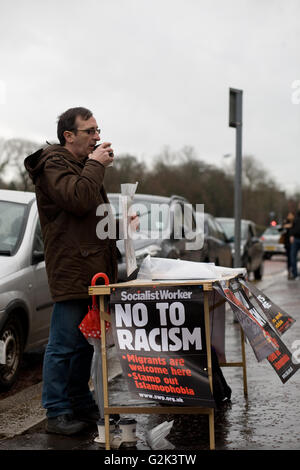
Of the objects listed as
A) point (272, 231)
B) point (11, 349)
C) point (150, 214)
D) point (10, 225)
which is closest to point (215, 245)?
point (150, 214)

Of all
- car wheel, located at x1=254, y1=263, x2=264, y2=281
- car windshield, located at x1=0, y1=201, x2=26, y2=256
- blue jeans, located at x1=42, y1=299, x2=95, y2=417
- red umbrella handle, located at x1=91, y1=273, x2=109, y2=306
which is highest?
car windshield, located at x1=0, y1=201, x2=26, y2=256

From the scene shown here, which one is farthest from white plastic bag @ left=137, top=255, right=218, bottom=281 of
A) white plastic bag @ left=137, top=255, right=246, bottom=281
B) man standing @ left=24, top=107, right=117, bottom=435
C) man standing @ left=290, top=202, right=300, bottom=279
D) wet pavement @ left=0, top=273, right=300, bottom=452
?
man standing @ left=290, top=202, right=300, bottom=279

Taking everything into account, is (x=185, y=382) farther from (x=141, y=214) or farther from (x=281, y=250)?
(x=281, y=250)

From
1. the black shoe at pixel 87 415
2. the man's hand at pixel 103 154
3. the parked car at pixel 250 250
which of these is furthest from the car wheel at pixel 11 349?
the parked car at pixel 250 250

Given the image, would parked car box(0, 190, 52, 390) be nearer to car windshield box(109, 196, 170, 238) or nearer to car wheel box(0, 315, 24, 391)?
car wheel box(0, 315, 24, 391)

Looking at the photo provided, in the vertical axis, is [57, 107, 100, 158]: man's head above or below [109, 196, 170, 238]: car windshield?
above

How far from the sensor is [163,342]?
4.09 meters

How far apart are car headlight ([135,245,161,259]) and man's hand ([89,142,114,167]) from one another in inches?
192

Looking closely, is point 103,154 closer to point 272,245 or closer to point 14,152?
point 272,245

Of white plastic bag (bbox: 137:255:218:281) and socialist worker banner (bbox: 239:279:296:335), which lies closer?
white plastic bag (bbox: 137:255:218:281)

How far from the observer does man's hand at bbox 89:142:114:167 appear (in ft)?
14.2

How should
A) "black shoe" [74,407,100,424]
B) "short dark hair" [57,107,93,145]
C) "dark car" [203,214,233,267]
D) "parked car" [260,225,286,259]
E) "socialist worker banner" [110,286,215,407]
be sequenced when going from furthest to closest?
1. "parked car" [260,225,286,259]
2. "dark car" [203,214,233,267]
3. "black shoe" [74,407,100,424]
4. "short dark hair" [57,107,93,145]
5. "socialist worker banner" [110,286,215,407]
